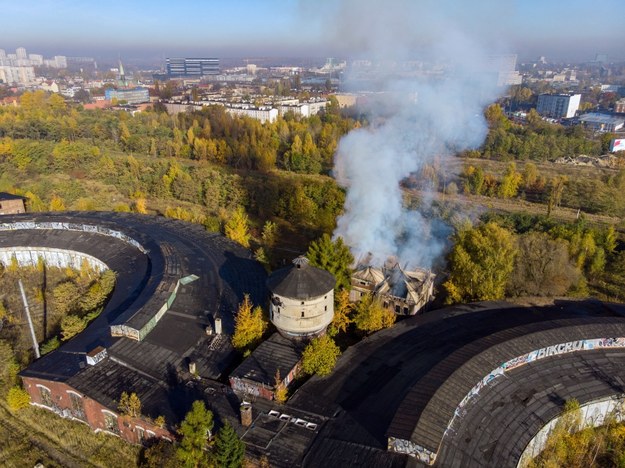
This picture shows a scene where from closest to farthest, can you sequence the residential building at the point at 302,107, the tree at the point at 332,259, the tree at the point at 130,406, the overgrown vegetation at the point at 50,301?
the tree at the point at 130,406 < the overgrown vegetation at the point at 50,301 < the tree at the point at 332,259 < the residential building at the point at 302,107

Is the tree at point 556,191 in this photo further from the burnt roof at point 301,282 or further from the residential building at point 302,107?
the residential building at point 302,107

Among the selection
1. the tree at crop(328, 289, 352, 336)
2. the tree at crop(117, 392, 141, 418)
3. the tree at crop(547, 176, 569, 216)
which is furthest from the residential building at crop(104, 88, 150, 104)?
the tree at crop(117, 392, 141, 418)

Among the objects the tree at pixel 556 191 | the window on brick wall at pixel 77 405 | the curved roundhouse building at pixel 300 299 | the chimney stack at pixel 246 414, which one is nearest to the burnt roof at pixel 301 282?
the curved roundhouse building at pixel 300 299

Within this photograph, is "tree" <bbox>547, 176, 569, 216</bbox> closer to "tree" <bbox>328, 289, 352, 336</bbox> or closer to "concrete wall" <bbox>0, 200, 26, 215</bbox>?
"tree" <bbox>328, 289, 352, 336</bbox>

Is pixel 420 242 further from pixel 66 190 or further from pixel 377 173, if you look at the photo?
pixel 66 190

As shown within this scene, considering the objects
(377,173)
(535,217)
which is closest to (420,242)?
(377,173)

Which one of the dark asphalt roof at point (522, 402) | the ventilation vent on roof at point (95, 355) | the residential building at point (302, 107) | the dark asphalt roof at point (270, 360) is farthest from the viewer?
the residential building at point (302, 107)
